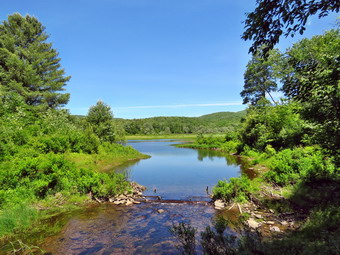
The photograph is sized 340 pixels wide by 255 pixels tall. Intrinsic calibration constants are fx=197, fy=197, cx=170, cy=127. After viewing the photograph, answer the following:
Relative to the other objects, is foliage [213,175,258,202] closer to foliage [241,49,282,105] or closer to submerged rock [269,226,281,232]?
submerged rock [269,226,281,232]

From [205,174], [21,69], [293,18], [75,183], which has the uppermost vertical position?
[21,69]

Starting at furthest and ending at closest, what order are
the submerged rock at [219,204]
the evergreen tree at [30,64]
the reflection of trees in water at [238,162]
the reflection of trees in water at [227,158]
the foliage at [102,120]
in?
the foliage at [102,120] → the evergreen tree at [30,64] → the reflection of trees in water at [227,158] → the reflection of trees in water at [238,162] → the submerged rock at [219,204]

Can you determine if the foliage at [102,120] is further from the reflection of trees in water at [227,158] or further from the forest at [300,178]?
the forest at [300,178]

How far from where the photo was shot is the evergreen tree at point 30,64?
30.5 meters

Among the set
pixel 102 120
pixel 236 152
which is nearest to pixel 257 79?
pixel 236 152

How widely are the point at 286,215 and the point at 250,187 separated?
10.1 ft

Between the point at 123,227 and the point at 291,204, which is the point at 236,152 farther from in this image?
the point at 123,227

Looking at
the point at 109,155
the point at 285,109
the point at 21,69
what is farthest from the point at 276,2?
the point at 21,69

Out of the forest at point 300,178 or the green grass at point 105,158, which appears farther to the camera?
the green grass at point 105,158

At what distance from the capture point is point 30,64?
33375 mm

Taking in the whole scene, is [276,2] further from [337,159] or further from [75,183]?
[75,183]

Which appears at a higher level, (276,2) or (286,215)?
(276,2)

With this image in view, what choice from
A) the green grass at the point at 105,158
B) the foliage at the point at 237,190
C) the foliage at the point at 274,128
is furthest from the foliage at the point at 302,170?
the green grass at the point at 105,158

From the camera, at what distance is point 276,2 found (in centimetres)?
390
